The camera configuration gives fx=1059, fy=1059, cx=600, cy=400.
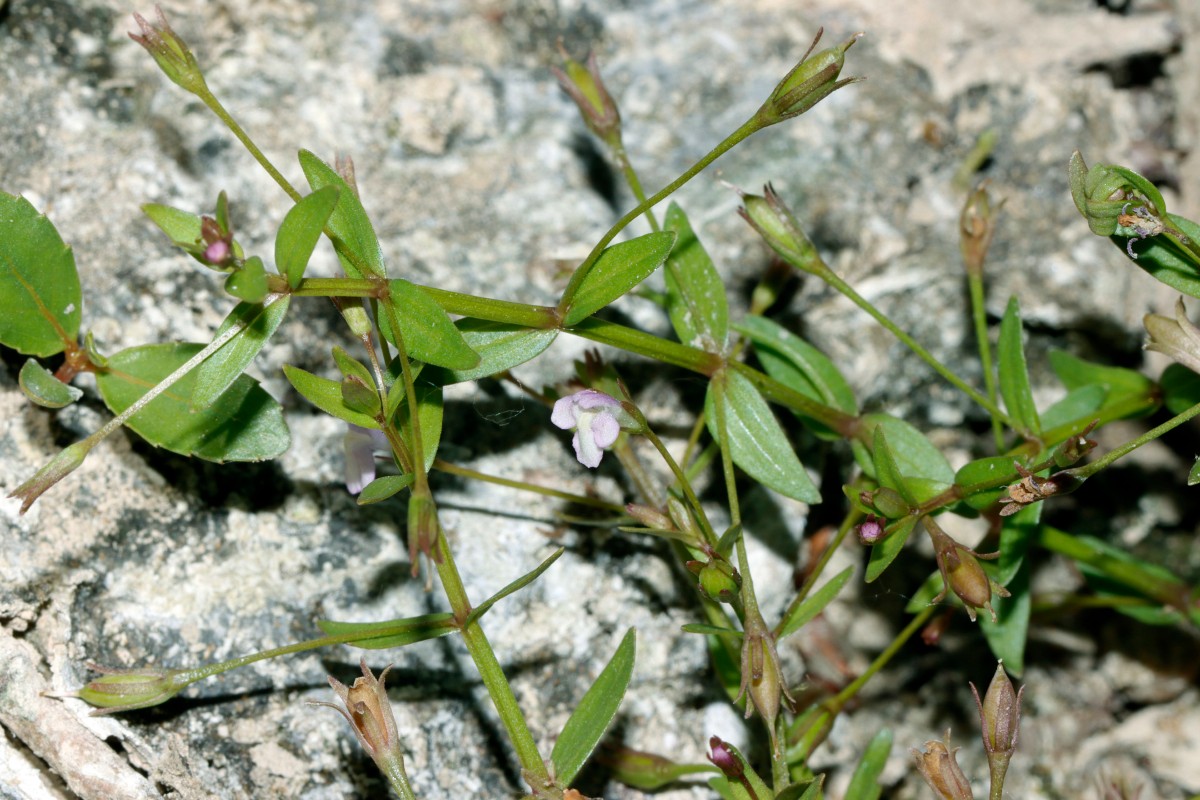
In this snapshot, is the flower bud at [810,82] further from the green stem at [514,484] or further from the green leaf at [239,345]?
the green leaf at [239,345]

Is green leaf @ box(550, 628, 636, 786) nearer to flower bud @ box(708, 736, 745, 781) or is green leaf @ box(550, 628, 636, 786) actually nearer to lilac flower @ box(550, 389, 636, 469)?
flower bud @ box(708, 736, 745, 781)

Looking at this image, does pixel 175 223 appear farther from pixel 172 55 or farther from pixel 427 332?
pixel 427 332

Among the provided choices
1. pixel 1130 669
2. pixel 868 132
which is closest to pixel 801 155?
pixel 868 132

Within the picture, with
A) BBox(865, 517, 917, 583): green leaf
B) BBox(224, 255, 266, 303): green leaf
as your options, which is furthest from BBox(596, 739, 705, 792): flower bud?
BBox(224, 255, 266, 303): green leaf

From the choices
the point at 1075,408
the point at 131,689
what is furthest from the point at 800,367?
the point at 131,689

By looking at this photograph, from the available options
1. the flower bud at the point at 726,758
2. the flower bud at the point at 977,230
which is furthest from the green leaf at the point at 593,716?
the flower bud at the point at 977,230

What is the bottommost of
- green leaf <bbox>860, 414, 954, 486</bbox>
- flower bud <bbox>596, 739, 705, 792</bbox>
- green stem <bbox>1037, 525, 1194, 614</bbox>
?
green stem <bbox>1037, 525, 1194, 614</bbox>

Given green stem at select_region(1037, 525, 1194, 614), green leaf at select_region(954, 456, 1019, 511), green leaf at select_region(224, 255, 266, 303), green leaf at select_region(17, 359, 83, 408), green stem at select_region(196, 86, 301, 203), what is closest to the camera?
green leaf at select_region(224, 255, 266, 303)
